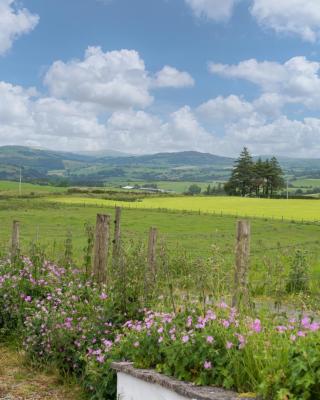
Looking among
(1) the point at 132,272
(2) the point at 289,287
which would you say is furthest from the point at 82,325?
(2) the point at 289,287

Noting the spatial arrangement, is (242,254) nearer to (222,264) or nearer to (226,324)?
(222,264)

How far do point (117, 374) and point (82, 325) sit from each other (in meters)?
1.64

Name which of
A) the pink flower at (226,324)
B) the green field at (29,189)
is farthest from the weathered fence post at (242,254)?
the green field at (29,189)

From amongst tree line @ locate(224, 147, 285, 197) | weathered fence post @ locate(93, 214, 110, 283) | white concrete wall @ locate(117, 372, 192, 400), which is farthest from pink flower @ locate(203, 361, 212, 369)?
tree line @ locate(224, 147, 285, 197)

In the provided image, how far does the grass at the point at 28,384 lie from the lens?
6.69m

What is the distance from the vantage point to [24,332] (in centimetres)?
816

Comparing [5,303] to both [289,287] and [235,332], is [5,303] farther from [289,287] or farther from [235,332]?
[289,287]

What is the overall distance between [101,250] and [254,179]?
113 m

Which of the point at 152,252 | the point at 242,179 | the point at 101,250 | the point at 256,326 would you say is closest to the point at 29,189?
the point at 242,179

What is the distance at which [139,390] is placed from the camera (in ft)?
17.7

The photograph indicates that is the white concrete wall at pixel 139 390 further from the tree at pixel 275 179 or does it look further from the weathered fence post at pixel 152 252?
the tree at pixel 275 179

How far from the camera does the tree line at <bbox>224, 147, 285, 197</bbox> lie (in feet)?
395

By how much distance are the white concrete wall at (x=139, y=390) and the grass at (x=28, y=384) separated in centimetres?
117

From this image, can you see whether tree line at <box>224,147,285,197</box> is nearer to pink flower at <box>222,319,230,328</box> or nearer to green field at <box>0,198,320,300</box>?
green field at <box>0,198,320,300</box>
